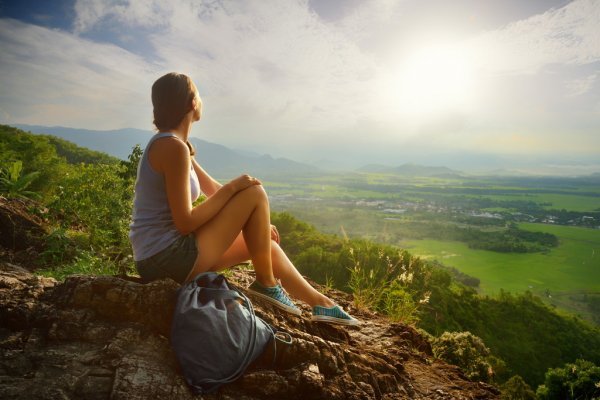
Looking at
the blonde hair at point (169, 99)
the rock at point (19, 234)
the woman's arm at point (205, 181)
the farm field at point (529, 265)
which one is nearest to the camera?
the blonde hair at point (169, 99)

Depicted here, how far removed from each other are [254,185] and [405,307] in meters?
2.83

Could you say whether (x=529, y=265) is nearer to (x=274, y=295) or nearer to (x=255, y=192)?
(x=274, y=295)

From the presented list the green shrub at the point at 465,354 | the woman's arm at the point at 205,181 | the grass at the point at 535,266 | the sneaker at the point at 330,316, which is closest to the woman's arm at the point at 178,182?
the woman's arm at the point at 205,181

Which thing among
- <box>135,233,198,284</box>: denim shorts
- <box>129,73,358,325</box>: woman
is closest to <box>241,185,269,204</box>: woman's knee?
<box>129,73,358,325</box>: woman

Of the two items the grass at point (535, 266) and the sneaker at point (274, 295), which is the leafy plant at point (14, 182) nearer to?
the sneaker at point (274, 295)

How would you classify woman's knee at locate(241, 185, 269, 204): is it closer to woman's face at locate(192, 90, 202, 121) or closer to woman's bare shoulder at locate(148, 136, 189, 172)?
woman's bare shoulder at locate(148, 136, 189, 172)

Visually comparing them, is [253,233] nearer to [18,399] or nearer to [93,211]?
[18,399]

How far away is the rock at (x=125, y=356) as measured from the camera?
1.91m

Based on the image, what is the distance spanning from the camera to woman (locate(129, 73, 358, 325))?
255 cm

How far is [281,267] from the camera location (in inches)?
126

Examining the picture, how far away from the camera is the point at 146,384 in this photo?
1.99 meters

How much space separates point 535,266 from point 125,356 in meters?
82.8

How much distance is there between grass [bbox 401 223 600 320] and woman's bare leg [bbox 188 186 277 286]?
174 ft

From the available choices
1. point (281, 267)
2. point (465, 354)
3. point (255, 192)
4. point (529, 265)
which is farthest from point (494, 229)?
point (255, 192)
